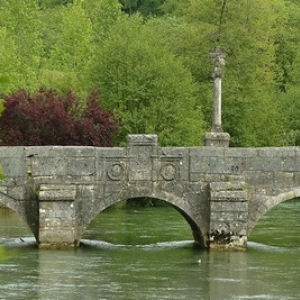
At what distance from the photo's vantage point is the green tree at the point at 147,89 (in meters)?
45.3

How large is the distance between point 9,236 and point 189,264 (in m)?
7.55

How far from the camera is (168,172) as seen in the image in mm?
27359

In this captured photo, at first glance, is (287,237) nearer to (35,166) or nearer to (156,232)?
(156,232)

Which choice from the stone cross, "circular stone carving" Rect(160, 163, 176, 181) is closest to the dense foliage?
the stone cross

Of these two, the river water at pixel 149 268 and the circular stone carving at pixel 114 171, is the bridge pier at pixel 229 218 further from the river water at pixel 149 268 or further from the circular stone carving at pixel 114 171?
the circular stone carving at pixel 114 171

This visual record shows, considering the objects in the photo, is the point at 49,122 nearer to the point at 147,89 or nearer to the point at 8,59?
the point at 147,89

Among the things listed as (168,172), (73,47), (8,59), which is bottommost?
(168,172)

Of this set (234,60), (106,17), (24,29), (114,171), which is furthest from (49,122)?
(106,17)

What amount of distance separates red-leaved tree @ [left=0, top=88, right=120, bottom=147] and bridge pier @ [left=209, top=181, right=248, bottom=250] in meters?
13.2

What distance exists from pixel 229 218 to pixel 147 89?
18.8 m

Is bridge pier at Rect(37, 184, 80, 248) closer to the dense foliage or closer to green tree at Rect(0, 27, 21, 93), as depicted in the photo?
the dense foliage

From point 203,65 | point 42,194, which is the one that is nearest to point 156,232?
point 42,194

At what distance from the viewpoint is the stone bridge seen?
2702 centimetres

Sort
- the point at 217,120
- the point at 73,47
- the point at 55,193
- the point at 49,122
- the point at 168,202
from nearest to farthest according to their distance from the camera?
1. the point at 55,193
2. the point at 168,202
3. the point at 217,120
4. the point at 49,122
5. the point at 73,47
